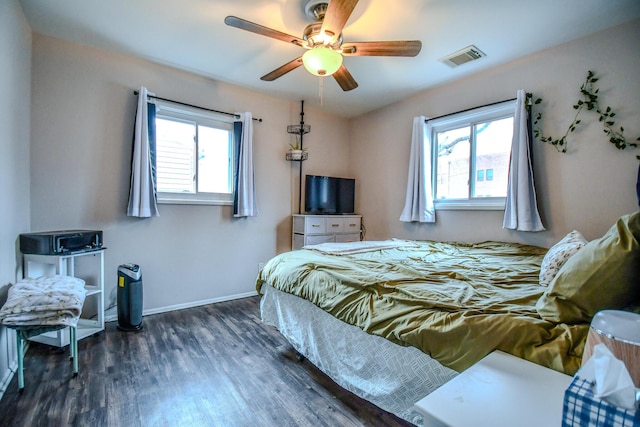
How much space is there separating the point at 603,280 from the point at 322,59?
1.84 meters

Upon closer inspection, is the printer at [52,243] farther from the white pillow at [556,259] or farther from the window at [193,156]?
the white pillow at [556,259]

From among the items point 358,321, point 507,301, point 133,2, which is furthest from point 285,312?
point 133,2

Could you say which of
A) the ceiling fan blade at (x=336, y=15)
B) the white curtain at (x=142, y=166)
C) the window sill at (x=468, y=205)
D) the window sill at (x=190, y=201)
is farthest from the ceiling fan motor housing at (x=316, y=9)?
the window sill at (x=468, y=205)

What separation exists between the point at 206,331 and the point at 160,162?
5.86ft

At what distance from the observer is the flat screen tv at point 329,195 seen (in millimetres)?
3980

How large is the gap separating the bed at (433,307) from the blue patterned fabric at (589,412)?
1.20ft

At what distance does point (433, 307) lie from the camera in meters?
1.19

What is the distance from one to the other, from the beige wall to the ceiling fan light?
177 centimetres

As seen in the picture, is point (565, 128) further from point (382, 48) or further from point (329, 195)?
point (329, 195)

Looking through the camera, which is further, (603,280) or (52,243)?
(52,243)

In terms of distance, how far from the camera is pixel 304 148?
4078mm

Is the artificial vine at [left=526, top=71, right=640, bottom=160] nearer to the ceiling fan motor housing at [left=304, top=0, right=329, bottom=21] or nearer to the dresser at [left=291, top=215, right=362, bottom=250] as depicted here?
the ceiling fan motor housing at [left=304, top=0, right=329, bottom=21]

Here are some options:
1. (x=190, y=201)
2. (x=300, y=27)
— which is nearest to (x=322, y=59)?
(x=300, y=27)

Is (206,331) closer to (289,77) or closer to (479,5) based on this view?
(289,77)
